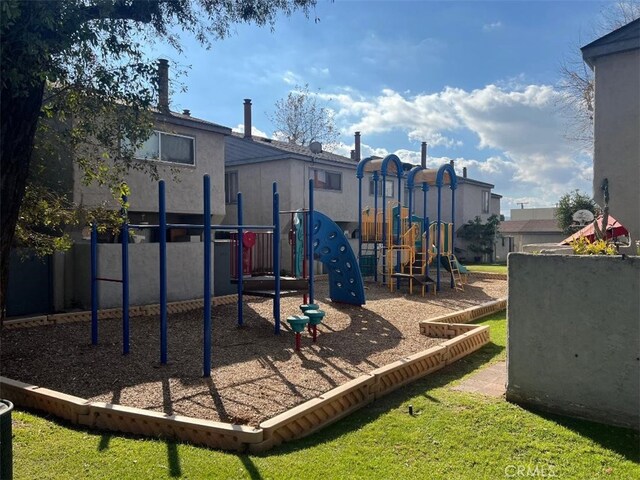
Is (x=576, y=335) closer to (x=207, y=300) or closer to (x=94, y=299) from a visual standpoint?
(x=207, y=300)

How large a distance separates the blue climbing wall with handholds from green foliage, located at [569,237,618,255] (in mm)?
7156

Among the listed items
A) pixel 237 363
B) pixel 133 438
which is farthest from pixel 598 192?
pixel 133 438

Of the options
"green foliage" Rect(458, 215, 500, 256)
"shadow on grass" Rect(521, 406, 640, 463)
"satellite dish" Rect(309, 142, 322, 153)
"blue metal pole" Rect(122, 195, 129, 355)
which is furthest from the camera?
"green foliage" Rect(458, 215, 500, 256)

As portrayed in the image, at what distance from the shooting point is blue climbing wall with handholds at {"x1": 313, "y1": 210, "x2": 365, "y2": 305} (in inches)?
491

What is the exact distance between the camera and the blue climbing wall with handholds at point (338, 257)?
12469mm

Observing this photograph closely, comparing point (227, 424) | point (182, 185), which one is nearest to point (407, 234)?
point (182, 185)

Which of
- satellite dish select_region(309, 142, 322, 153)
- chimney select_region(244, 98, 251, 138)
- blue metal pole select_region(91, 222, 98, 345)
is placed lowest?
blue metal pole select_region(91, 222, 98, 345)

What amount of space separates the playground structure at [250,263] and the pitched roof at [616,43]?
20.9 ft

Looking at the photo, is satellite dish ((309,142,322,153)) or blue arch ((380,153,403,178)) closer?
blue arch ((380,153,403,178))

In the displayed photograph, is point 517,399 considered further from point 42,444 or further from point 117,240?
point 117,240

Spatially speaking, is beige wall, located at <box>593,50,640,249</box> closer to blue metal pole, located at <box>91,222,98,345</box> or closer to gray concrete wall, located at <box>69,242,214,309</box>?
blue metal pole, located at <box>91,222,98,345</box>

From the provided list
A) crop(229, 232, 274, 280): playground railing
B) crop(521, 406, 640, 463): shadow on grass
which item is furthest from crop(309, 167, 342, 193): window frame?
crop(521, 406, 640, 463): shadow on grass

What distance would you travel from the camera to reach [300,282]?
10.1m

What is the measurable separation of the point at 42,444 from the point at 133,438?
866 millimetres
